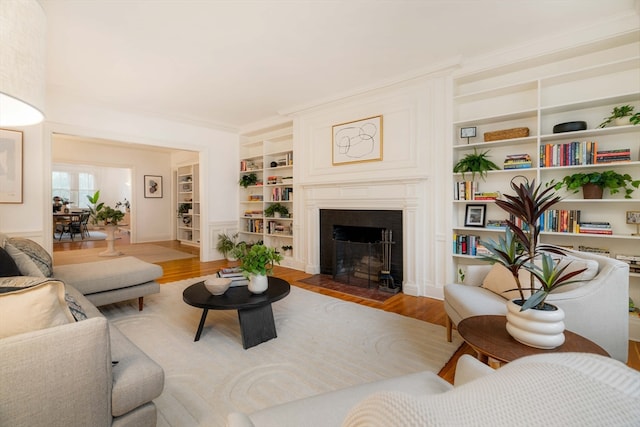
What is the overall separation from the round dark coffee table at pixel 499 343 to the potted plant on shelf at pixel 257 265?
1494 mm

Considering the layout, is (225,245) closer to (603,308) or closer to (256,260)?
(256,260)

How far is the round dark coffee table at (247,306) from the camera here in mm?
2256

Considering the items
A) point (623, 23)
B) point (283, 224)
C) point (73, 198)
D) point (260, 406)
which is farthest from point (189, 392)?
point (73, 198)

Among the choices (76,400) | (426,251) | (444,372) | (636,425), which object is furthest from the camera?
(426,251)

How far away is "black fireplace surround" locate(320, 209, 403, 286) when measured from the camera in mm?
3852

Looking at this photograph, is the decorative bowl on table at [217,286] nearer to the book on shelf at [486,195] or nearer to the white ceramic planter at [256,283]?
the white ceramic planter at [256,283]

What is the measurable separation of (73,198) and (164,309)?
1072 centimetres

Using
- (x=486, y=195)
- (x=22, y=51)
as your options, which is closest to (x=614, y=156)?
(x=486, y=195)

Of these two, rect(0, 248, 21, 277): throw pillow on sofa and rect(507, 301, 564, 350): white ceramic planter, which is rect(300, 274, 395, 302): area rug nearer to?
rect(507, 301, 564, 350): white ceramic planter

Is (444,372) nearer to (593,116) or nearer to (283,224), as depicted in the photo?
(593,116)

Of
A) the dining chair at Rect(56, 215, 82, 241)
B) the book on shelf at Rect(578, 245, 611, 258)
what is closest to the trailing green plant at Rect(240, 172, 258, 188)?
the book on shelf at Rect(578, 245, 611, 258)

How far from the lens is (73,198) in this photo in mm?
10750

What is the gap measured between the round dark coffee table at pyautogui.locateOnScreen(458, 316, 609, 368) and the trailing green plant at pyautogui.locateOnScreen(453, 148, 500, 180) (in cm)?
197

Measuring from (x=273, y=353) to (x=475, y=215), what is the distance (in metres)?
2.68
